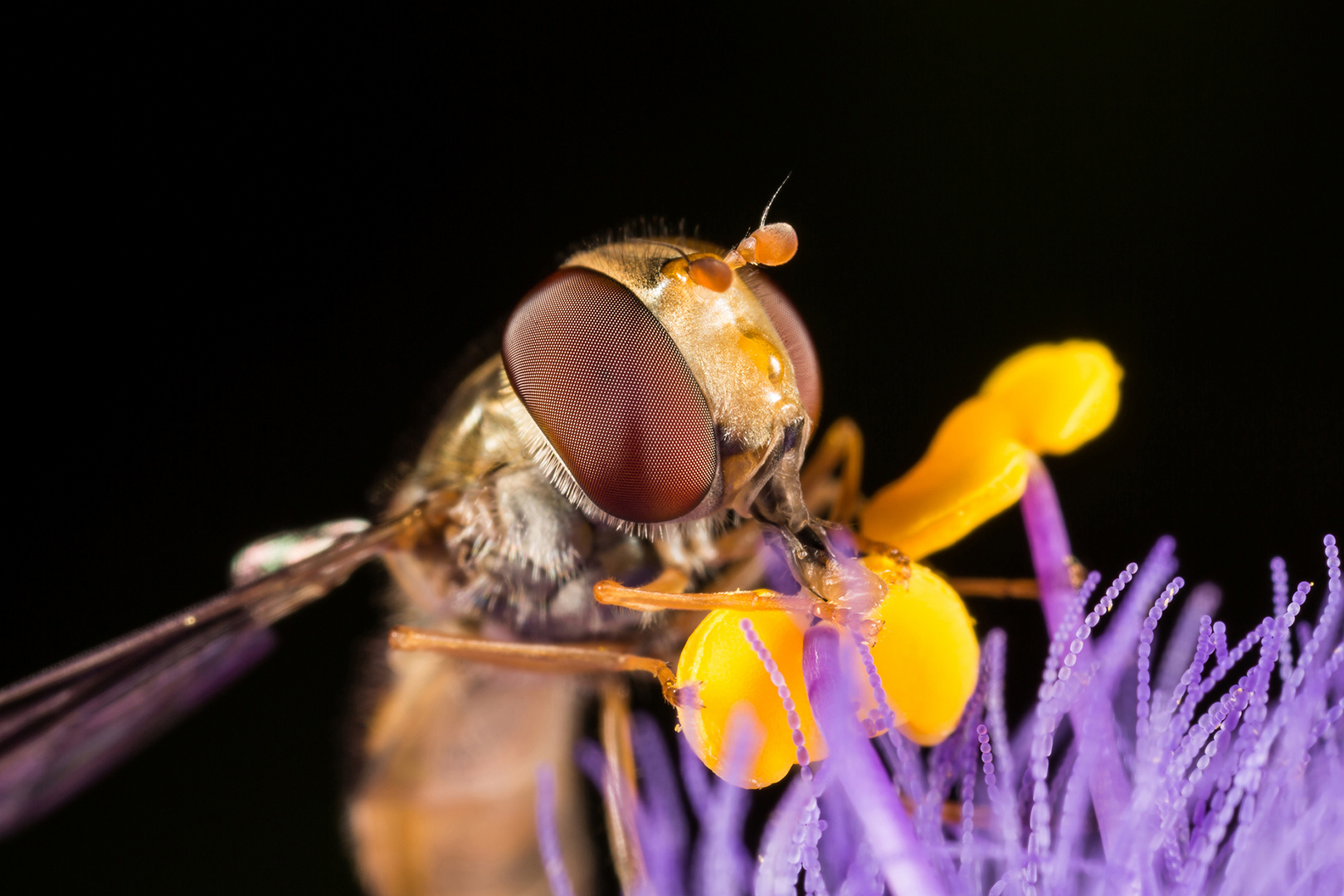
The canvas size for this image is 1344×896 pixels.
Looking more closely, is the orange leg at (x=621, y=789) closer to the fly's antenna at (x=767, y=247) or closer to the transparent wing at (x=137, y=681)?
the transparent wing at (x=137, y=681)

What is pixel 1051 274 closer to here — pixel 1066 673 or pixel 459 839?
pixel 1066 673

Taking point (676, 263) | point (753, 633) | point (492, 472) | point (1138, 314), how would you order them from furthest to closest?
point (1138, 314)
point (492, 472)
point (676, 263)
point (753, 633)

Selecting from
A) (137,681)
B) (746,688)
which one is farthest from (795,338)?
(137,681)

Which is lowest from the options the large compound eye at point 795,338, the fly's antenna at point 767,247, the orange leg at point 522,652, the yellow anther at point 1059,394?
the orange leg at point 522,652

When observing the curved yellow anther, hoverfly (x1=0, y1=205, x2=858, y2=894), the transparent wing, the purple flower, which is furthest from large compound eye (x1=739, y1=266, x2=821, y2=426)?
the transparent wing

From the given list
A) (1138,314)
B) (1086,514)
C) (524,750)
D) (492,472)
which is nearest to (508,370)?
(492,472)

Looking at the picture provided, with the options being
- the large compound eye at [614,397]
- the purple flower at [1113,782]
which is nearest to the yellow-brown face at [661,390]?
the large compound eye at [614,397]

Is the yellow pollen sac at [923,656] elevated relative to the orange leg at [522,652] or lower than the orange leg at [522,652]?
lower
